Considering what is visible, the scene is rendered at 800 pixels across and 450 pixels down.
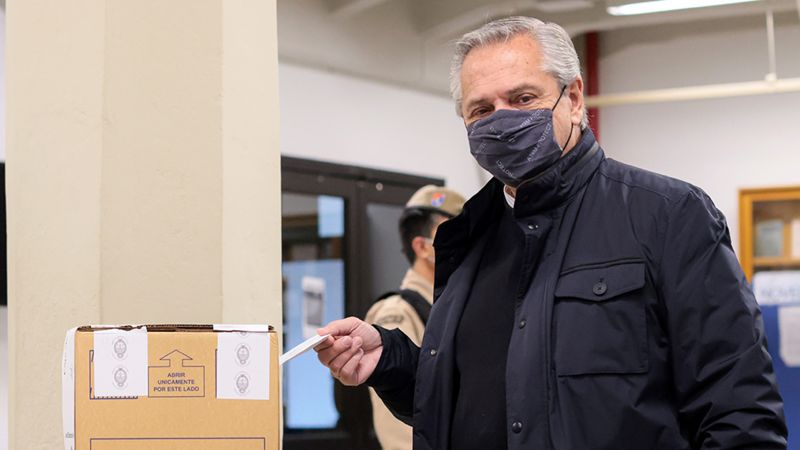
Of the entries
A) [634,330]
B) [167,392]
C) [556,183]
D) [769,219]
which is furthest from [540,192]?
[769,219]

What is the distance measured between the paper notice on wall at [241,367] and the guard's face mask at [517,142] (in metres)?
0.51

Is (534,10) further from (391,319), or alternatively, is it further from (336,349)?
(336,349)

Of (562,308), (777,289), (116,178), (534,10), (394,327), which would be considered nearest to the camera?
(562,308)

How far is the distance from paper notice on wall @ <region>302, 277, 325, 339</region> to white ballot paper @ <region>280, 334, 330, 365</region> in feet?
10.9

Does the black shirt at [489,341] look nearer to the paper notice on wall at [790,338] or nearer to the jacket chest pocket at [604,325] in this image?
the jacket chest pocket at [604,325]

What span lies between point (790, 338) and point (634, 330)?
3160 mm

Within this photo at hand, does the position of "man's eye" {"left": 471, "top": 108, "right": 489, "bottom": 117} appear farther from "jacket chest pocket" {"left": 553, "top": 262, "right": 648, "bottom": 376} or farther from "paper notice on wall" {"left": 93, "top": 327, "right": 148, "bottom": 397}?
"paper notice on wall" {"left": 93, "top": 327, "right": 148, "bottom": 397}

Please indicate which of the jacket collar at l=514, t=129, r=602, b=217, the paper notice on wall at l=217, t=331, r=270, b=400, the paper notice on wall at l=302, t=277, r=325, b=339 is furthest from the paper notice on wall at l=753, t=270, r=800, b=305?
the paper notice on wall at l=217, t=331, r=270, b=400

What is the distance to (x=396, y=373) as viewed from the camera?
1948 millimetres

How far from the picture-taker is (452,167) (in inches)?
240

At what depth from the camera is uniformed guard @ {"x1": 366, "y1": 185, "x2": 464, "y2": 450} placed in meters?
3.17

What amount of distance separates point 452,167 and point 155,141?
409cm

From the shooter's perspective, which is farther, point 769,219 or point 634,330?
point 769,219

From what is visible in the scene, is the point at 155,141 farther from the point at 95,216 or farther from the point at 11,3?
the point at 11,3
